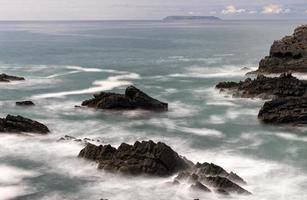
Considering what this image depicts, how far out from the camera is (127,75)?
9006cm

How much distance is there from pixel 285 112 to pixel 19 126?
26.4 meters

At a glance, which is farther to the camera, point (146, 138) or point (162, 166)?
point (146, 138)

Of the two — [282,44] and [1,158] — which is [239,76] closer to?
[282,44]

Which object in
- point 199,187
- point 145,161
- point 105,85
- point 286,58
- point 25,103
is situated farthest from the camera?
point 286,58

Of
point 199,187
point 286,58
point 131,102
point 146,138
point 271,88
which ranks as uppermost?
point 286,58

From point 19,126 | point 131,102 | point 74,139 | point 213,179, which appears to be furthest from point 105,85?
point 213,179

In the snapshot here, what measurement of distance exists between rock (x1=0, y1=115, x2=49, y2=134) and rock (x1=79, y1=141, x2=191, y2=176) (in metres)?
12.0

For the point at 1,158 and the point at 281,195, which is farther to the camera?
the point at 1,158

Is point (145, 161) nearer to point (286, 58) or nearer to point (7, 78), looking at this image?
point (7, 78)

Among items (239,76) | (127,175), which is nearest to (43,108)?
(127,175)

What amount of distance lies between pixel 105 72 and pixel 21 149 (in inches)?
2096

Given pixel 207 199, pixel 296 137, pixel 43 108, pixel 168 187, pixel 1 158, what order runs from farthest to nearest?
pixel 43 108, pixel 296 137, pixel 1 158, pixel 168 187, pixel 207 199

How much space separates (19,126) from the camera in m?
46.7

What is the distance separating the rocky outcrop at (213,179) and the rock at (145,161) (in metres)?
1.30
